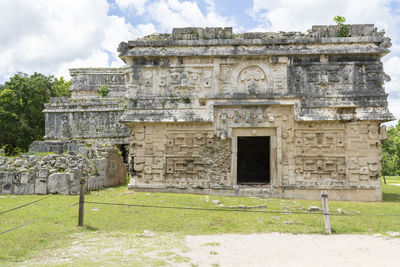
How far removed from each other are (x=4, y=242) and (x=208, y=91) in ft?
25.5

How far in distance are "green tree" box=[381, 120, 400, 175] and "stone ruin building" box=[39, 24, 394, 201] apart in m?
15.1

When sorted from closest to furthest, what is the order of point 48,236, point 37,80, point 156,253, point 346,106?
point 156,253
point 48,236
point 346,106
point 37,80

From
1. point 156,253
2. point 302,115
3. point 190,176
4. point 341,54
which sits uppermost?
point 341,54

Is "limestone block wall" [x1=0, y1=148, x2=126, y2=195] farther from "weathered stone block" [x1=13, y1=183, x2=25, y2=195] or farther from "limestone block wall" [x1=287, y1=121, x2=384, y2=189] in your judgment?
"limestone block wall" [x1=287, y1=121, x2=384, y2=189]

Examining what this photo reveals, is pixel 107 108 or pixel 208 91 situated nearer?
pixel 208 91

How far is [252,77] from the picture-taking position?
11.8m

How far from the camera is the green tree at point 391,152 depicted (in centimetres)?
2433

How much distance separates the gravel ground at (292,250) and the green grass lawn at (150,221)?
56 centimetres

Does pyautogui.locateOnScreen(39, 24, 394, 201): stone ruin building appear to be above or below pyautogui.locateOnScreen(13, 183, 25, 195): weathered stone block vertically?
above

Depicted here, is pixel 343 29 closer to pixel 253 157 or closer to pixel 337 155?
pixel 337 155

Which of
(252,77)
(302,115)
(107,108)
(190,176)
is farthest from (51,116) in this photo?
(302,115)

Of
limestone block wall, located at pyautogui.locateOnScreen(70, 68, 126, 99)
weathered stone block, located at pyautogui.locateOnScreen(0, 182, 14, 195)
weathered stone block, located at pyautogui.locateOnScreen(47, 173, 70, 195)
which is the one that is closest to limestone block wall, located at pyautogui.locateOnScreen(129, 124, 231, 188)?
weathered stone block, located at pyautogui.locateOnScreen(47, 173, 70, 195)

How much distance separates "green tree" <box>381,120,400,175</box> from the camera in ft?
79.8

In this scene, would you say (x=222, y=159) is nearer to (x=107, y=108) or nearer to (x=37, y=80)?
(x=107, y=108)
